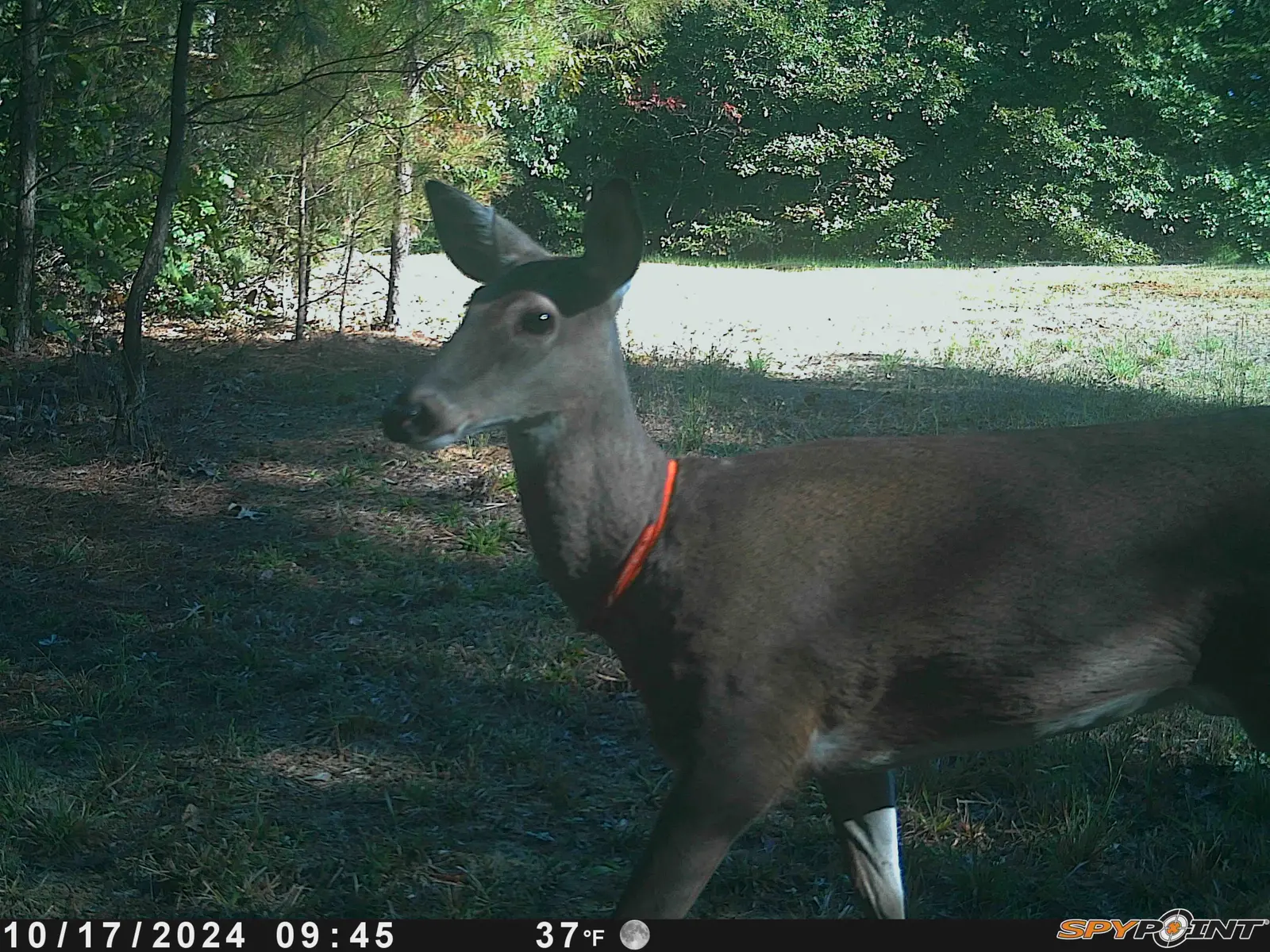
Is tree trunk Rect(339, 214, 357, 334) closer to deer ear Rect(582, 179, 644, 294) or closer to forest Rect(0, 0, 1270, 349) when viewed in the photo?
forest Rect(0, 0, 1270, 349)

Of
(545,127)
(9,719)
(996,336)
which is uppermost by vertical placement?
(545,127)

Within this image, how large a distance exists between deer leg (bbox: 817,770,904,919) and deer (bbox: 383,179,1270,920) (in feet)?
0.68

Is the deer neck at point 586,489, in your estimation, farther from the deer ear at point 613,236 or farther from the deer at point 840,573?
the deer ear at point 613,236

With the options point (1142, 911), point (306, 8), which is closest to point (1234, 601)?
point (1142, 911)

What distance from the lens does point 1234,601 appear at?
7.97 ft

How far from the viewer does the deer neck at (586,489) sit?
2.61 meters

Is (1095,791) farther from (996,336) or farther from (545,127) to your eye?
(545,127)

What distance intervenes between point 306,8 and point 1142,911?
5.62m

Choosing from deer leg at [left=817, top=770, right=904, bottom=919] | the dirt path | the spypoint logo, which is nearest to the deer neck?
deer leg at [left=817, top=770, right=904, bottom=919]

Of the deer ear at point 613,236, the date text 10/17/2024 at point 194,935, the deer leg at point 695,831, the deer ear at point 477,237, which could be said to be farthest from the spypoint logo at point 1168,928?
the deer ear at point 477,237

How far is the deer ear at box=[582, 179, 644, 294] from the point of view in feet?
8.28

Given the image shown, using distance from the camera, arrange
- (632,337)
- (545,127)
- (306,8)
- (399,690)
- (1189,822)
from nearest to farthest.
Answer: (1189,822) → (399,690) → (306,8) → (632,337) → (545,127)

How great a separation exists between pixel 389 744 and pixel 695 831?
2.01 meters

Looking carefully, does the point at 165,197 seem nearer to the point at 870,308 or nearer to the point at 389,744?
the point at 389,744
